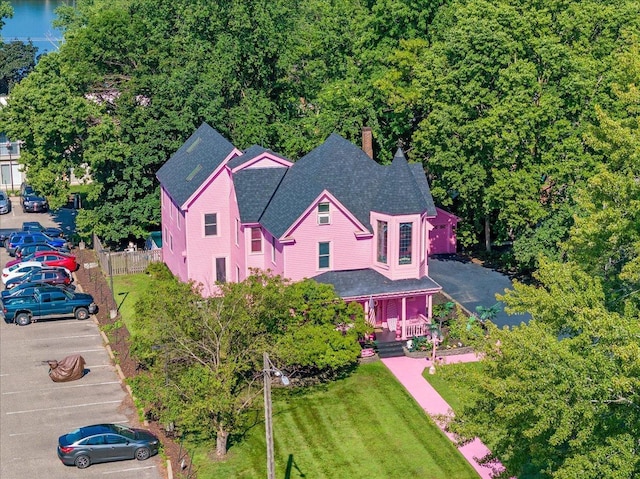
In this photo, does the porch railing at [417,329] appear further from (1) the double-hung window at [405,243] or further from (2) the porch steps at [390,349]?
(1) the double-hung window at [405,243]

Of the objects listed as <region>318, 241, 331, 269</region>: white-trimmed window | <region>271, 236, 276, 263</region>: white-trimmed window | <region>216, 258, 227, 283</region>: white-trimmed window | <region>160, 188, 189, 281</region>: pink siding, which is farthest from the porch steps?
<region>160, 188, 189, 281</region>: pink siding

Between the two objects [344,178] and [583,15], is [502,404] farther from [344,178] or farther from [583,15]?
[583,15]

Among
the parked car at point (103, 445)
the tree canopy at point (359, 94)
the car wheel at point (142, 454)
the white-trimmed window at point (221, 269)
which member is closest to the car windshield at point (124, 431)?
the parked car at point (103, 445)

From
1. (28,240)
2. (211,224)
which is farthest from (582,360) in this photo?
(28,240)

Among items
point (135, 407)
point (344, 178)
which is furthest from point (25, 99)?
point (135, 407)

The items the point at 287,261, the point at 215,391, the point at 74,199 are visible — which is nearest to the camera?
the point at 215,391

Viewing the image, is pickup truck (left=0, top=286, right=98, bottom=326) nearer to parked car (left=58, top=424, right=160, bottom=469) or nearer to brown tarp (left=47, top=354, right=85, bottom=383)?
brown tarp (left=47, top=354, right=85, bottom=383)

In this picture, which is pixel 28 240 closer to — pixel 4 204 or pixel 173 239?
pixel 4 204
